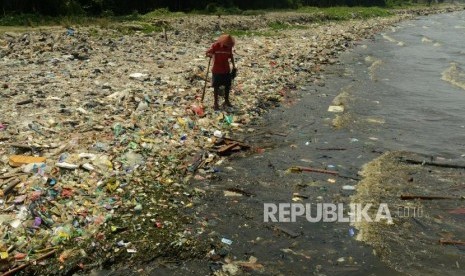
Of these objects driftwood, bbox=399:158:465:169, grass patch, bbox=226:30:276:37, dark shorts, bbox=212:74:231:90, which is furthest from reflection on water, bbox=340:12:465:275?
grass patch, bbox=226:30:276:37

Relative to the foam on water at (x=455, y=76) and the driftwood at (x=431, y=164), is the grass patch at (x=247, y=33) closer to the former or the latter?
the foam on water at (x=455, y=76)

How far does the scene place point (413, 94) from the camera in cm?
1612

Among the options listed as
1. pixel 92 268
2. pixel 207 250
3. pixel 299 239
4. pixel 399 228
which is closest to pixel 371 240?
pixel 399 228

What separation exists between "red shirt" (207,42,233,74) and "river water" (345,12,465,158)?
14.4ft

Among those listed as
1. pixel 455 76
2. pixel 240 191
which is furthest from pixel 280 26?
pixel 240 191

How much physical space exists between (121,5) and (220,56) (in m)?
25.0

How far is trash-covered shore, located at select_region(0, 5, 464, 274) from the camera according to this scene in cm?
598

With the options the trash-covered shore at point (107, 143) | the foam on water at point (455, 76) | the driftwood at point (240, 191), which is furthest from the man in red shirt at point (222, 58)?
the foam on water at point (455, 76)

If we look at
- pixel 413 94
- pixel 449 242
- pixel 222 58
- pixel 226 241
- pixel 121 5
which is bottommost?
pixel 449 242

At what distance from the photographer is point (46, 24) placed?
24078 millimetres

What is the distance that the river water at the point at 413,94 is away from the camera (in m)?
11.1

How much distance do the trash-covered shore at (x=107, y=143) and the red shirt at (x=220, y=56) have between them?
3.83 ft

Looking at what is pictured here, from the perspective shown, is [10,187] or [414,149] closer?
[10,187]

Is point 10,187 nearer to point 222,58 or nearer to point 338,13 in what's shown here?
point 222,58
